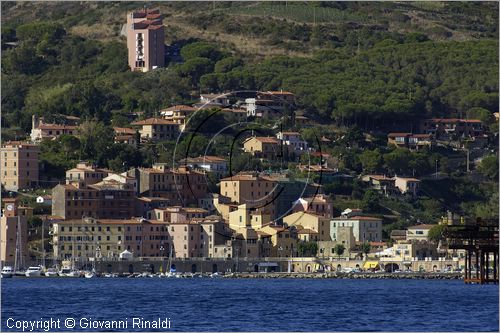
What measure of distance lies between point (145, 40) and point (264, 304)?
323 ft

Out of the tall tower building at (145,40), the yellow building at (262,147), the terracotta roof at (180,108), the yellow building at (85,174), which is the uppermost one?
the tall tower building at (145,40)

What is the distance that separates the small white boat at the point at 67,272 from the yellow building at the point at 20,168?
18.0m

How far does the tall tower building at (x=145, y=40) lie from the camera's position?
544 feet

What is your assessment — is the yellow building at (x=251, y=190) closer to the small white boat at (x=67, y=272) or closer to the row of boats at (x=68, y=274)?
the row of boats at (x=68, y=274)

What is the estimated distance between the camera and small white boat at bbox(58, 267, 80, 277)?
364 feet

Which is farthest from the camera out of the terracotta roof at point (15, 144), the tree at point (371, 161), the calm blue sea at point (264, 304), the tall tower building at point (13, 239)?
the tree at point (371, 161)

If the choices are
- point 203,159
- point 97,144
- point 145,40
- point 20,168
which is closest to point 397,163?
point 203,159

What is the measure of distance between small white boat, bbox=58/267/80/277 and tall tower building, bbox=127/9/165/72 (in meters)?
54.0

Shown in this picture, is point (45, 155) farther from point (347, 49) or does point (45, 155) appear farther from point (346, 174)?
point (347, 49)

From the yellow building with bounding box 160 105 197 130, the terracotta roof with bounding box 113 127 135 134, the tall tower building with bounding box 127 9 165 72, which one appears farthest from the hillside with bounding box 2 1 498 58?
the terracotta roof with bounding box 113 127 135 134

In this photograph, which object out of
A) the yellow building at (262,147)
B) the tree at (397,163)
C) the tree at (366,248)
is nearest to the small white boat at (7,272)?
the tree at (366,248)

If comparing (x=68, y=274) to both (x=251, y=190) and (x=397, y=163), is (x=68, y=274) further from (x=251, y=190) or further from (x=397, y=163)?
(x=397, y=163)

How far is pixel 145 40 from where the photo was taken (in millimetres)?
169625

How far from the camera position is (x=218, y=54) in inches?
6708
